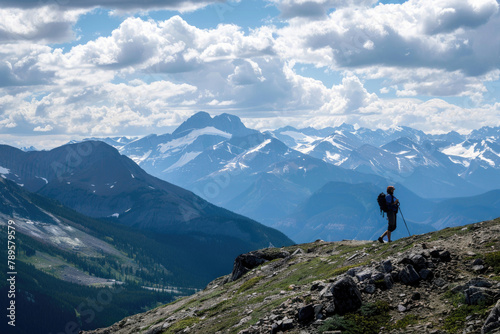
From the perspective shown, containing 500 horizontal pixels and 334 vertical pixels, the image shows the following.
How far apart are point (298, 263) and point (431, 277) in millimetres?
23274

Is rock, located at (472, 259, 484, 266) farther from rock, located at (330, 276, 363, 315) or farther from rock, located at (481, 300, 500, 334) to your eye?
rock, located at (330, 276, 363, 315)

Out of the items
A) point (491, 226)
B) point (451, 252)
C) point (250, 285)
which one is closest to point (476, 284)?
point (451, 252)

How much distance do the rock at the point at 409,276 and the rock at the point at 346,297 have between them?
2538 mm

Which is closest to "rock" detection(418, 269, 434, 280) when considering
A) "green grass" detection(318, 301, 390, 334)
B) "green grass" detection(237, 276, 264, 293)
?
"green grass" detection(318, 301, 390, 334)

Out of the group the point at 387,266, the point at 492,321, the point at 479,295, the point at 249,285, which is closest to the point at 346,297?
the point at 387,266

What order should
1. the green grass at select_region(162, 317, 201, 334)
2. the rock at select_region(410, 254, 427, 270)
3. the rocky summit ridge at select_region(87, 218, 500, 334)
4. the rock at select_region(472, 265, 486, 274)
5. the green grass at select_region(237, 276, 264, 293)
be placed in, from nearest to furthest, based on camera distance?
the rocky summit ridge at select_region(87, 218, 500, 334) → the rock at select_region(472, 265, 486, 274) → the rock at select_region(410, 254, 427, 270) → the green grass at select_region(162, 317, 201, 334) → the green grass at select_region(237, 276, 264, 293)

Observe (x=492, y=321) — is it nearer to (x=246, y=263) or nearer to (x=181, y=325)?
(x=181, y=325)

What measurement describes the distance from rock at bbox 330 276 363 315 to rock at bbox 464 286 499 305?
4.67 m

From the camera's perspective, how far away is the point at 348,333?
62.3ft

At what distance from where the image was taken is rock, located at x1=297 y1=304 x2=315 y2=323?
21.0m

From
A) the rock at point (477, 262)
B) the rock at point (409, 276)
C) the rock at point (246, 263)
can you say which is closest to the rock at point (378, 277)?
the rock at point (409, 276)

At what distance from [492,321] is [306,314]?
26.4 feet

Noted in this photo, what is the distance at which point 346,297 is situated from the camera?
20.8 m

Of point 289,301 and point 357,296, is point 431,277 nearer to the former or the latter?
point 357,296
